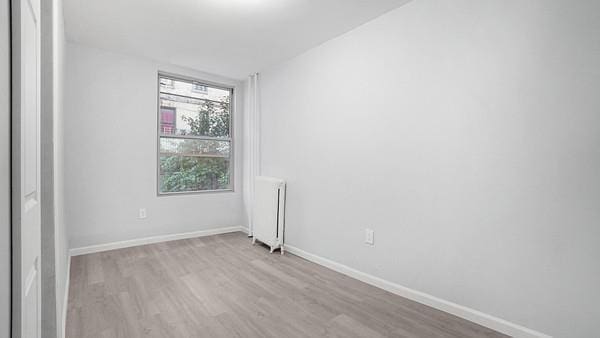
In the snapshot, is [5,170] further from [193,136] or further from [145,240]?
[193,136]

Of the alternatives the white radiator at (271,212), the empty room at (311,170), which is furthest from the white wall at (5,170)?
the white radiator at (271,212)

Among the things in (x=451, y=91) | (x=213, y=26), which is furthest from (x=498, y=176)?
(x=213, y=26)

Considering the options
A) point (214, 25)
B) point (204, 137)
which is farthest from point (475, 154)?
point (204, 137)

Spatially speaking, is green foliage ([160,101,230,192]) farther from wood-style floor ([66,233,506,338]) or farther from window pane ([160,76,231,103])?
wood-style floor ([66,233,506,338])

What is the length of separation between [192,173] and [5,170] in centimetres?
368

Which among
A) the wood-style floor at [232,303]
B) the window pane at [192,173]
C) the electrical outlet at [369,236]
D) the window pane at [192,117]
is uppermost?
the window pane at [192,117]

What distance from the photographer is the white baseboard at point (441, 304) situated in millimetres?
1754

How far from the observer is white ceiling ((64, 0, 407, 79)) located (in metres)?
2.34

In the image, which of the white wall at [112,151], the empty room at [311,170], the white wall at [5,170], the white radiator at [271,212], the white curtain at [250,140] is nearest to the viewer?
the white wall at [5,170]

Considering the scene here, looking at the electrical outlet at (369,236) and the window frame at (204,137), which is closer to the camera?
the electrical outlet at (369,236)

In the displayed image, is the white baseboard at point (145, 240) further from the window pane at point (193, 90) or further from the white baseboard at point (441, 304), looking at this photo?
the window pane at point (193, 90)

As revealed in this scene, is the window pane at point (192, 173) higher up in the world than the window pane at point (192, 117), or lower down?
lower down

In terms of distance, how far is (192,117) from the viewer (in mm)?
4090

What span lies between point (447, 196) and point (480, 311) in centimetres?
79
